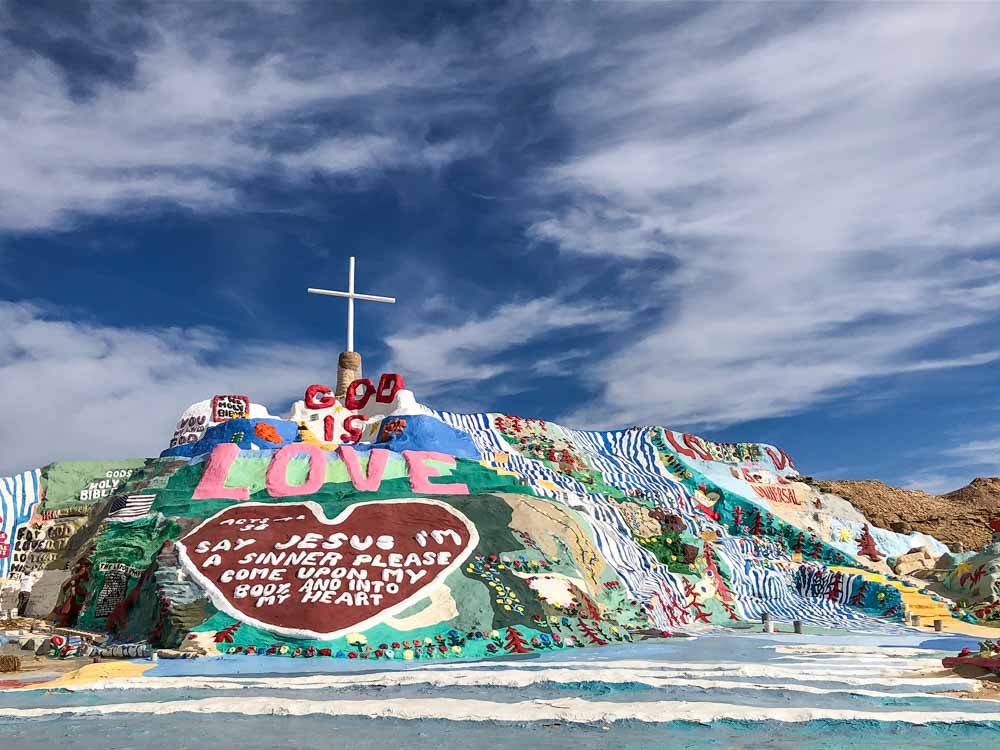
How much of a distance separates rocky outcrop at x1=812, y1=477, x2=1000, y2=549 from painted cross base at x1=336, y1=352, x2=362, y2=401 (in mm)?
24491

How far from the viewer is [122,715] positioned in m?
12.1

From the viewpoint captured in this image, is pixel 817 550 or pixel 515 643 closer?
pixel 515 643

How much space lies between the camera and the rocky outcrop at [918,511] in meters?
46.0

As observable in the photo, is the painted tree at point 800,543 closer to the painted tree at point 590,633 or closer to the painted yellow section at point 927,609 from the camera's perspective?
the painted yellow section at point 927,609

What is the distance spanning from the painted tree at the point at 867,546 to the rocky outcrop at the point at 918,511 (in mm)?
3206

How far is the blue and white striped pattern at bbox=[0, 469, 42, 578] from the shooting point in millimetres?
32219

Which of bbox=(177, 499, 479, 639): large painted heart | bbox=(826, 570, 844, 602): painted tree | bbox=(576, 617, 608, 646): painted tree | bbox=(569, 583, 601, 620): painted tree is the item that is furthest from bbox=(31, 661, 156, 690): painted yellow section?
bbox=(826, 570, 844, 602): painted tree

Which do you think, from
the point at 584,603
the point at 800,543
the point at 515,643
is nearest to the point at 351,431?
the point at 584,603

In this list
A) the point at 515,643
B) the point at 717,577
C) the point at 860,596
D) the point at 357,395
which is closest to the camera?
the point at 515,643

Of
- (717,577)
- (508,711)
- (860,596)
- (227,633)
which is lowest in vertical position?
(508,711)

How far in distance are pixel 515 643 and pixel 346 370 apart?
21678 mm

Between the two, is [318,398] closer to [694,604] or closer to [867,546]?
A: [694,604]

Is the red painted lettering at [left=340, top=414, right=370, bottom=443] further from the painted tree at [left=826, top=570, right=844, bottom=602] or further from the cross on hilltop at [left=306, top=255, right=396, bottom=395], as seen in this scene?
the painted tree at [left=826, top=570, right=844, bottom=602]

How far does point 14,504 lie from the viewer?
3356cm
